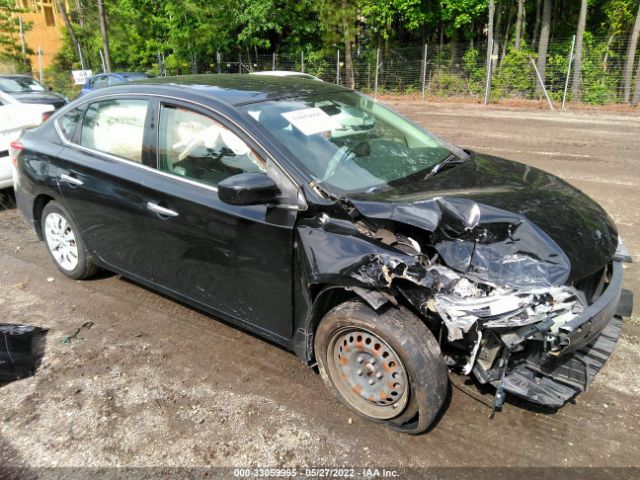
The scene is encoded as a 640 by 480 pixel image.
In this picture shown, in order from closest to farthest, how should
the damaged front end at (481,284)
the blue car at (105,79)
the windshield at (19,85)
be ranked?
the damaged front end at (481,284) < the windshield at (19,85) < the blue car at (105,79)

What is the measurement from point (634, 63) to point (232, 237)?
67.4 ft

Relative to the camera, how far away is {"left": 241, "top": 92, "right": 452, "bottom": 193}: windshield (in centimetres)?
304

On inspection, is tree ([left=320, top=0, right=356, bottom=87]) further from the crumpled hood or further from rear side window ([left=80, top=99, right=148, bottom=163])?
the crumpled hood

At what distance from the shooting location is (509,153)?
959 cm

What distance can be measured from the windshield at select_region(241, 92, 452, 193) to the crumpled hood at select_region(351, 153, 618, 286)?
23 cm

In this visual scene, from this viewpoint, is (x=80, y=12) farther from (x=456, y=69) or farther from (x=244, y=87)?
(x=244, y=87)

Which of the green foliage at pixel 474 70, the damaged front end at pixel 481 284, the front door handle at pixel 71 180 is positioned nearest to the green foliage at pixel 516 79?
the green foliage at pixel 474 70

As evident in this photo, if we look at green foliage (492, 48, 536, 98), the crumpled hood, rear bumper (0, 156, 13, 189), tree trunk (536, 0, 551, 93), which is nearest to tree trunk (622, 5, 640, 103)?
tree trunk (536, 0, 551, 93)

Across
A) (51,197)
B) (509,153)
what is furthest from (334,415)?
(509,153)

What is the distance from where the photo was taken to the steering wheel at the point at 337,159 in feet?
9.83

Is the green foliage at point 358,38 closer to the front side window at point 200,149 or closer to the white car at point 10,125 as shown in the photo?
the white car at point 10,125

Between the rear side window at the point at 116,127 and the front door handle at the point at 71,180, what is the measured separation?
0.27 m

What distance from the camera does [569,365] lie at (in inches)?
103

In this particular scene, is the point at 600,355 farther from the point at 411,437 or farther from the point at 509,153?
the point at 509,153
